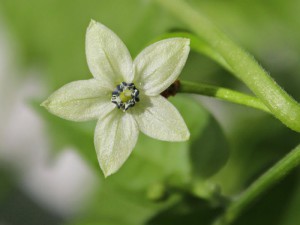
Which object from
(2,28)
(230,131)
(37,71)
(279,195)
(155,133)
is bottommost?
(155,133)

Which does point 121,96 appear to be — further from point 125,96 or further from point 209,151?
point 209,151

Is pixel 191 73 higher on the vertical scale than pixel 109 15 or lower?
lower

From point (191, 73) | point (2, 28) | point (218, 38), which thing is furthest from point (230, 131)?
point (2, 28)

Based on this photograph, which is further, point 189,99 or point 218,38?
point 189,99

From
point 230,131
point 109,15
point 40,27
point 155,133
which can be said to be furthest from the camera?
point 40,27

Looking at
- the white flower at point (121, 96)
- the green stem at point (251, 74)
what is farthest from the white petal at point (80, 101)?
the green stem at point (251, 74)

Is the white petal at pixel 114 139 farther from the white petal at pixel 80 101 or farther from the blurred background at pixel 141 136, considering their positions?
the blurred background at pixel 141 136

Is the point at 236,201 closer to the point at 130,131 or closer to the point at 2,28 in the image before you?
the point at 130,131

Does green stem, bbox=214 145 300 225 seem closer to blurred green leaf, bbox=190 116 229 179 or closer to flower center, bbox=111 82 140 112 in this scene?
blurred green leaf, bbox=190 116 229 179
